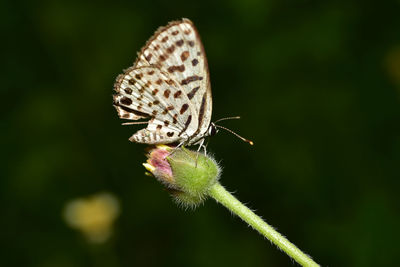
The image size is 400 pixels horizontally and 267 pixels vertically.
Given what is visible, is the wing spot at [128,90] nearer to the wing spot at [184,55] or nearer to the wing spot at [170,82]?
the wing spot at [170,82]

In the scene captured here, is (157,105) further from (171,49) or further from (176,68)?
(171,49)

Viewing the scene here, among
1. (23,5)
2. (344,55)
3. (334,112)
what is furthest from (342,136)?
(23,5)

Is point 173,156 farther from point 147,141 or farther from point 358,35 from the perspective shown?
point 358,35

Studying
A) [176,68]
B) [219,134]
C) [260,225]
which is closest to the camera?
[260,225]

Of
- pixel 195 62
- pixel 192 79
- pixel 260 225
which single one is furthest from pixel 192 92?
pixel 260 225

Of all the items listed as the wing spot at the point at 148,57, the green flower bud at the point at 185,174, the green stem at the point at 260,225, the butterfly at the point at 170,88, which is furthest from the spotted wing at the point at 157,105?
the green stem at the point at 260,225

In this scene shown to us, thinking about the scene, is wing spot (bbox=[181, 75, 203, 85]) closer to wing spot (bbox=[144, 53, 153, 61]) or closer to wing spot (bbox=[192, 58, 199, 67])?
wing spot (bbox=[192, 58, 199, 67])

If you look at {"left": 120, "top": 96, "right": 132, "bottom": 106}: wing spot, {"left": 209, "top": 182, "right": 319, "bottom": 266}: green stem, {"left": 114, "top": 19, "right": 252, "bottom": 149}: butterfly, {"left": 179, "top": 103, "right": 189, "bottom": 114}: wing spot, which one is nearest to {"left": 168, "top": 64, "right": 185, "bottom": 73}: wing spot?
{"left": 114, "top": 19, "right": 252, "bottom": 149}: butterfly
